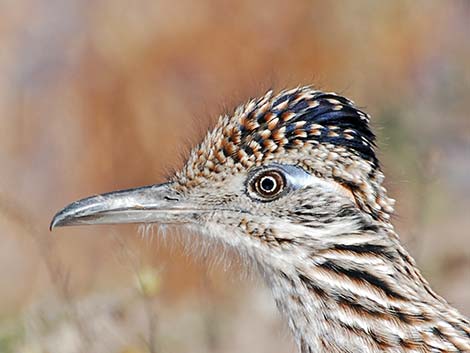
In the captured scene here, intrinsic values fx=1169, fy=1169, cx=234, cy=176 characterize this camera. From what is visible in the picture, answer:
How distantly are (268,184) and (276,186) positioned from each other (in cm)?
4

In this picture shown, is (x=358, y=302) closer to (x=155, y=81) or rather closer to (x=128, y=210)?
(x=128, y=210)

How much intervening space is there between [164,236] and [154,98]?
7229mm

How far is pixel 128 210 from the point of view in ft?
16.7

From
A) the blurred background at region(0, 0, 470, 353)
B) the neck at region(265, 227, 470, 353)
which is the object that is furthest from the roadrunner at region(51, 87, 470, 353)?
the blurred background at region(0, 0, 470, 353)

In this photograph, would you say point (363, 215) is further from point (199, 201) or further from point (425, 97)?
point (425, 97)

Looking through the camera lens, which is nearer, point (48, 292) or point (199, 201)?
point (199, 201)

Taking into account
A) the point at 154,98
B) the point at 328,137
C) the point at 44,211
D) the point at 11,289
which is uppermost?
the point at 154,98

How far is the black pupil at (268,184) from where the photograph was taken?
16.1 ft

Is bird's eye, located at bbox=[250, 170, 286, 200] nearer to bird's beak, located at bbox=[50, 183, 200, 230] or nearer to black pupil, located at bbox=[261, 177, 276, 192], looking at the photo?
black pupil, located at bbox=[261, 177, 276, 192]

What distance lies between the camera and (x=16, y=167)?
40.1 ft

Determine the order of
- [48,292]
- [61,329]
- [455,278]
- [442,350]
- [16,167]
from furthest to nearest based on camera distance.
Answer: [16,167], [48,292], [455,278], [61,329], [442,350]

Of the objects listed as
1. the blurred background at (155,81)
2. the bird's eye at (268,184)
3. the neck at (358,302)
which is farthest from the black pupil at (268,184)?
the blurred background at (155,81)

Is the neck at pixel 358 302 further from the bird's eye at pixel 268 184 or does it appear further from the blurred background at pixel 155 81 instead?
the blurred background at pixel 155 81

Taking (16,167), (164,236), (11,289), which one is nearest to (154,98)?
(16,167)
